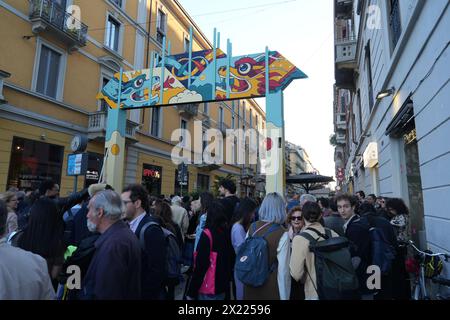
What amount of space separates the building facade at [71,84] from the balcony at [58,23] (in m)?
0.04

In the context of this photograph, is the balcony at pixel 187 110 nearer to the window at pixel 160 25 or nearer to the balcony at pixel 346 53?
the window at pixel 160 25

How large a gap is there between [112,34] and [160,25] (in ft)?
16.4

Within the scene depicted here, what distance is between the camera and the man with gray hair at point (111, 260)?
1.96m

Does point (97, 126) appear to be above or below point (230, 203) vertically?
above

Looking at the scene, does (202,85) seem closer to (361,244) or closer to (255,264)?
(361,244)

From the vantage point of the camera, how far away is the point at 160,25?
2027 centimetres

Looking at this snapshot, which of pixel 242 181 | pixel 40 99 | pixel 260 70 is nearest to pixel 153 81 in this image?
pixel 260 70

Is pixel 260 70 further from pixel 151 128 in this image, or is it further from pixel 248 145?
pixel 248 145

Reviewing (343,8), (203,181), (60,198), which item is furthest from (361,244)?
(203,181)

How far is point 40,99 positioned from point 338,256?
12.9 meters

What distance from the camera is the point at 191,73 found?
9.77 m

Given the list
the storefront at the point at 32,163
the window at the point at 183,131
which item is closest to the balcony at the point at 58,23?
the storefront at the point at 32,163

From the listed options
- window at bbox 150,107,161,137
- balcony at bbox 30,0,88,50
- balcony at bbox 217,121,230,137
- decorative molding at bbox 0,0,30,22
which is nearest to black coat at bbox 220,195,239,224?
balcony at bbox 30,0,88,50

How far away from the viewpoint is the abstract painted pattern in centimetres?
893
